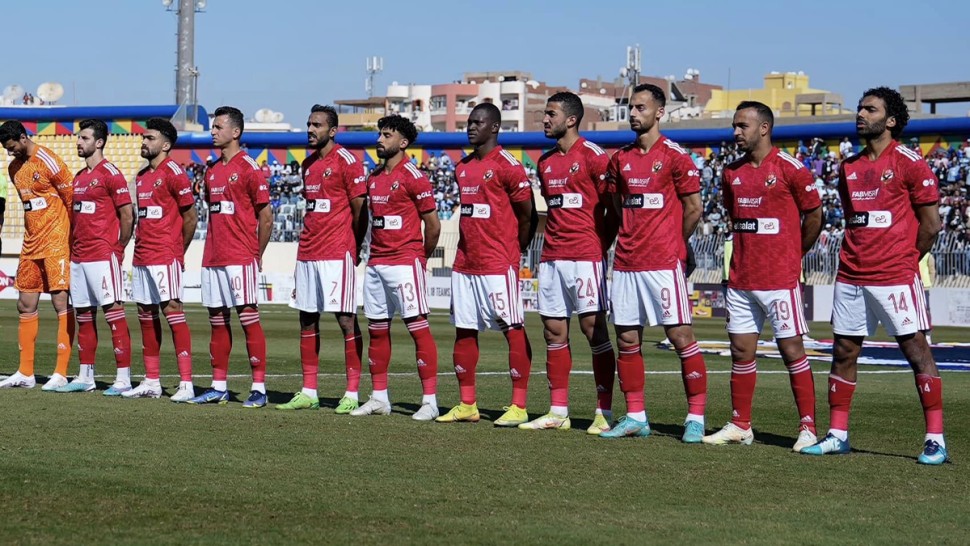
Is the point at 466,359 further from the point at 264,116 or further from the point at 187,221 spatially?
the point at 264,116

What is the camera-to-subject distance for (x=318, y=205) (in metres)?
11.4

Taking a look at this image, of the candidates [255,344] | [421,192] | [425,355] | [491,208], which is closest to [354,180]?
[421,192]

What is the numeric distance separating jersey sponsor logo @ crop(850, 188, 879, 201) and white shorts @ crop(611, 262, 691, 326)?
4.47 feet

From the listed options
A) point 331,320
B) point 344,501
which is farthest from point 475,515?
point 331,320

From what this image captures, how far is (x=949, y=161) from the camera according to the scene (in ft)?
133

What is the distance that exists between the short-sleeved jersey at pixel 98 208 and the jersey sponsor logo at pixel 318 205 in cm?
214

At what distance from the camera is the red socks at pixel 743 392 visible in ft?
31.3

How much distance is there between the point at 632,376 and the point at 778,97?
94184 millimetres

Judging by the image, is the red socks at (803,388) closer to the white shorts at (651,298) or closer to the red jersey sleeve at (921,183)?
the white shorts at (651,298)

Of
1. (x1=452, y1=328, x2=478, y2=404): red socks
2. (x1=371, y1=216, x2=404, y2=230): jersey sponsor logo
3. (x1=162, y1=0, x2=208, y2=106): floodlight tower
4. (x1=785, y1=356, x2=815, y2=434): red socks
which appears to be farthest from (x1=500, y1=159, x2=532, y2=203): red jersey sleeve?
(x1=162, y1=0, x2=208, y2=106): floodlight tower

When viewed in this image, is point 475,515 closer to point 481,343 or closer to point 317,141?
point 317,141

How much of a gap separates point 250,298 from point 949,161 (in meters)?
33.2

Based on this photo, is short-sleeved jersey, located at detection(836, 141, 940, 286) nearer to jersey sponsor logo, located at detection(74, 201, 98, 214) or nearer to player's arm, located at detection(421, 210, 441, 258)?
player's arm, located at detection(421, 210, 441, 258)

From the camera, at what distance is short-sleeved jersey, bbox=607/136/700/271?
967cm
